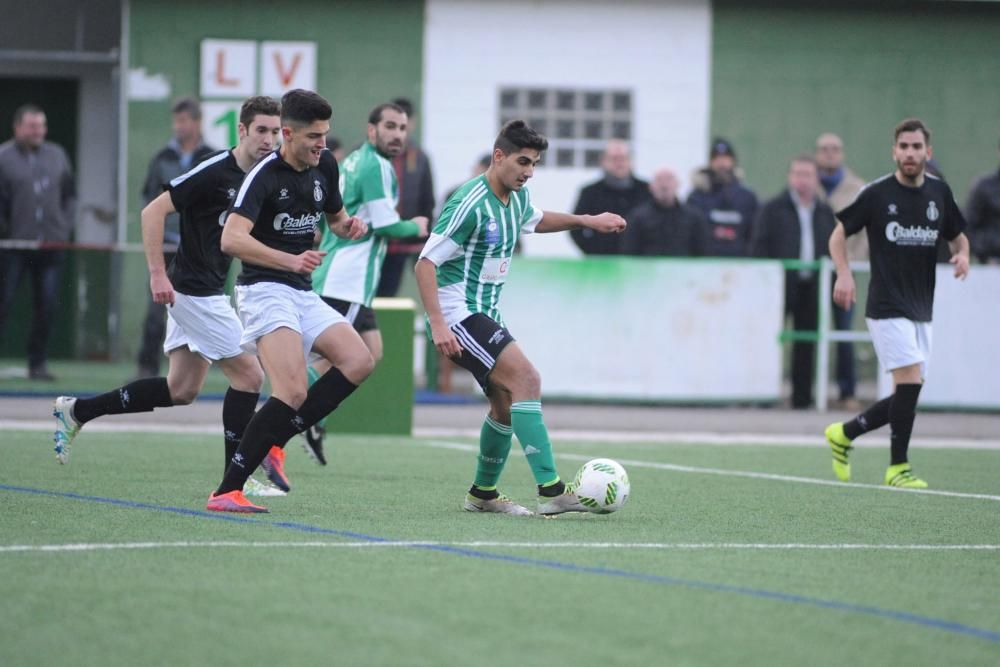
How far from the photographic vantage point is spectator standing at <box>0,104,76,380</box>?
659 inches

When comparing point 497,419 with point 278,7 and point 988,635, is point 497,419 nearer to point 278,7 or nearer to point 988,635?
point 988,635

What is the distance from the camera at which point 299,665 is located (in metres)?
4.63

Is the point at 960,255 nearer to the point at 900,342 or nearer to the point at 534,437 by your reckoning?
the point at 900,342

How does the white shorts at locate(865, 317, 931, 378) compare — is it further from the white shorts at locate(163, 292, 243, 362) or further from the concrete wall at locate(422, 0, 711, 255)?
the concrete wall at locate(422, 0, 711, 255)

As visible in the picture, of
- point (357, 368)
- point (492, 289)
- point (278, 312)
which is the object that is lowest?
point (357, 368)

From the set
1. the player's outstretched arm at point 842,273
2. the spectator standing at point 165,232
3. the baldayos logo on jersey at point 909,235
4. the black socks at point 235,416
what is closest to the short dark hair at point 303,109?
the black socks at point 235,416

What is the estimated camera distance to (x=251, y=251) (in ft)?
25.8

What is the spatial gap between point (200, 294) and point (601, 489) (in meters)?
2.46

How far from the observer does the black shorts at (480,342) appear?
320 inches

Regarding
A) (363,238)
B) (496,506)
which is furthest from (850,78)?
(496,506)

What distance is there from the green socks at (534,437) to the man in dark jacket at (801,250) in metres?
9.42

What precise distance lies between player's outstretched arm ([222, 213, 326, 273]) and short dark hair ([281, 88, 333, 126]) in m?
0.53

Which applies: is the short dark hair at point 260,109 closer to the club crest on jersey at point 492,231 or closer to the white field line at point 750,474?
the club crest on jersey at point 492,231

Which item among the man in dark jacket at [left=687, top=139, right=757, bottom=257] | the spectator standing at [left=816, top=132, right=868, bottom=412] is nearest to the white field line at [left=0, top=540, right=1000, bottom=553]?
the spectator standing at [left=816, top=132, right=868, bottom=412]
